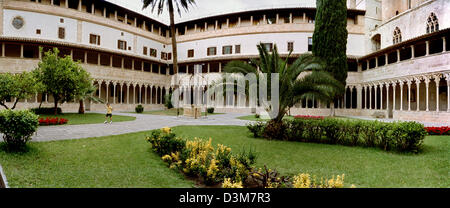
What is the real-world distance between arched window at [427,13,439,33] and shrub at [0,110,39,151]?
1110 inches

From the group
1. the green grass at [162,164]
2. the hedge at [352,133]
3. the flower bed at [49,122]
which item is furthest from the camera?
the flower bed at [49,122]

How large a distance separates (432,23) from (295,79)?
19.4m

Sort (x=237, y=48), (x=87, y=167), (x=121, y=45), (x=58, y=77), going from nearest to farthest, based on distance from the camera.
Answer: (x=87, y=167)
(x=58, y=77)
(x=121, y=45)
(x=237, y=48)

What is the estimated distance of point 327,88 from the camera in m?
8.63

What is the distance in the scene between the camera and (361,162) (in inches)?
255

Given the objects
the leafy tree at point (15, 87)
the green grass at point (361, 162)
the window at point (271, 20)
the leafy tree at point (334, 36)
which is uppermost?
the window at point (271, 20)

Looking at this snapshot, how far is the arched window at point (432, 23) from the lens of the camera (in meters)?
19.8

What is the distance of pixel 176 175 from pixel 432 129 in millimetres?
11618

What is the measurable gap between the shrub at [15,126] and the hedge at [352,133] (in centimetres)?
792

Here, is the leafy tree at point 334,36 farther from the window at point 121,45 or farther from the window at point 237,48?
the window at point 121,45

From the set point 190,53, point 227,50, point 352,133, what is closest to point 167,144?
point 352,133

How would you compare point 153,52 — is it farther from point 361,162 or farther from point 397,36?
point 361,162

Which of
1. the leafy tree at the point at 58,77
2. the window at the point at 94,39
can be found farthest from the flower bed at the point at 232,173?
the window at the point at 94,39
